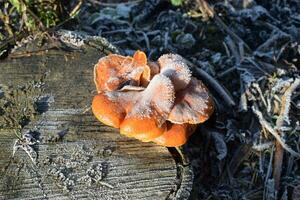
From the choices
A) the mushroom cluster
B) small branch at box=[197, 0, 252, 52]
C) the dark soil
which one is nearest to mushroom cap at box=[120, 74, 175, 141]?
the mushroom cluster

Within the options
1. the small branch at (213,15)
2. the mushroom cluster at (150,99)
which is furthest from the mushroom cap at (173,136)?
the small branch at (213,15)

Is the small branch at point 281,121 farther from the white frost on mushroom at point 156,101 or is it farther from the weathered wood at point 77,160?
the white frost on mushroom at point 156,101

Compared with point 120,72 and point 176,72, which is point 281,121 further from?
point 120,72

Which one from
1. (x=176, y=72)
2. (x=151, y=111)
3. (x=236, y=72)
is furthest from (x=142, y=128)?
(x=236, y=72)

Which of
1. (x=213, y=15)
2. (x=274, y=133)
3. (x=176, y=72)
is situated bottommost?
(x=274, y=133)

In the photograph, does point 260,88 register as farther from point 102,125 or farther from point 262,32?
point 102,125

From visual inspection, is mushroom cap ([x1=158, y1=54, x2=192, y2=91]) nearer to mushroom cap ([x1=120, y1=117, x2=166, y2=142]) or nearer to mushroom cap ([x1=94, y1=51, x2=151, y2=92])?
mushroom cap ([x1=94, y1=51, x2=151, y2=92])
